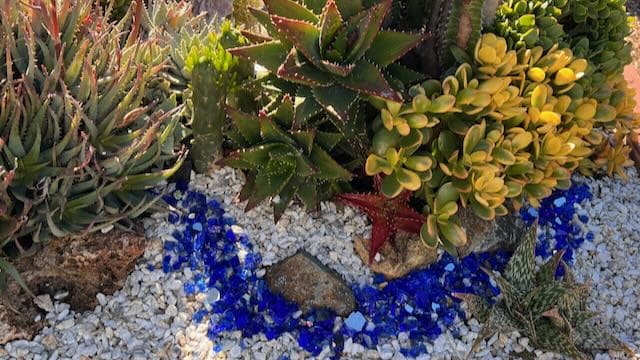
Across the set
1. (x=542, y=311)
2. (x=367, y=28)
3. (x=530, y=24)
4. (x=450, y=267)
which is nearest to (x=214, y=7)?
(x=367, y=28)

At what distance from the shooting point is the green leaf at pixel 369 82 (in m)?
2.33

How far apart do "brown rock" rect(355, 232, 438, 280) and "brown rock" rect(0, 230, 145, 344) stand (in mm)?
845

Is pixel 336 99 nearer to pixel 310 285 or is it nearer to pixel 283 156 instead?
pixel 283 156

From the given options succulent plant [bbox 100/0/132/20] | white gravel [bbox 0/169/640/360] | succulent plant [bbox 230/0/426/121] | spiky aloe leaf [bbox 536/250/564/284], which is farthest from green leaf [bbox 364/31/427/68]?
succulent plant [bbox 100/0/132/20]

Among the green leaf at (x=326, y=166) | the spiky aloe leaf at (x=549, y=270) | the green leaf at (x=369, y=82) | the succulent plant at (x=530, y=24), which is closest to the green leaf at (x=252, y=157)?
the green leaf at (x=326, y=166)

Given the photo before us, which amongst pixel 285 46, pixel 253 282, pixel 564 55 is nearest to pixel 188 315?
pixel 253 282

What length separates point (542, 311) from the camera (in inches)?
104

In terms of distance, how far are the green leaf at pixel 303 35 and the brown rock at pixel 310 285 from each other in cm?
76

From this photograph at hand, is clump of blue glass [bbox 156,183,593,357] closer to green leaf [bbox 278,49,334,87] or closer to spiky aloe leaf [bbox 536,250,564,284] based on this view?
spiky aloe leaf [bbox 536,250,564,284]

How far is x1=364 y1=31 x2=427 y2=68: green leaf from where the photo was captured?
2414 millimetres

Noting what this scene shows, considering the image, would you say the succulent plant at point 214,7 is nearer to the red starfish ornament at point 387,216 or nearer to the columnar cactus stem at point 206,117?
the columnar cactus stem at point 206,117

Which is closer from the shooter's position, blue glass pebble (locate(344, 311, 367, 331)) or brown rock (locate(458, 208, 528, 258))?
blue glass pebble (locate(344, 311, 367, 331))

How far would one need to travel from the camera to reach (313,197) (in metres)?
2.62

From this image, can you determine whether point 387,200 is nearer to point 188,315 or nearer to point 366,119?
point 366,119
